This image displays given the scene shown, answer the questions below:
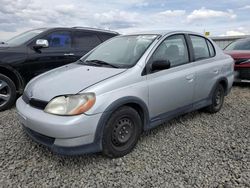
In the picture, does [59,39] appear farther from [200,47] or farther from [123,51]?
[200,47]

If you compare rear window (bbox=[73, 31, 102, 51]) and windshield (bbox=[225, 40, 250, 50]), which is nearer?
rear window (bbox=[73, 31, 102, 51])

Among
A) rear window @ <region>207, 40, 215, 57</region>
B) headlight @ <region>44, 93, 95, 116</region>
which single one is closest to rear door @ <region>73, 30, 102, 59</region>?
rear window @ <region>207, 40, 215, 57</region>

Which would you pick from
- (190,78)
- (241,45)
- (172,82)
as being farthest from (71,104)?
(241,45)

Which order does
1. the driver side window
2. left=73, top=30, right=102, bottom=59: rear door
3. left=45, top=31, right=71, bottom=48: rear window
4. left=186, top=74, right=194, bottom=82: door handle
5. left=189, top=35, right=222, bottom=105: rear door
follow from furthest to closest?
left=73, top=30, right=102, bottom=59: rear door → left=45, top=31, right=71, bottom=48: rear window → left=189, top=35, right=222, bottom=105: rear door → left=186, top=74, right=194, bottom=82: door handle → the driver side window

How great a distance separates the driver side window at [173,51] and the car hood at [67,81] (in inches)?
28.1

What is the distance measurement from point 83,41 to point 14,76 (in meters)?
1.82

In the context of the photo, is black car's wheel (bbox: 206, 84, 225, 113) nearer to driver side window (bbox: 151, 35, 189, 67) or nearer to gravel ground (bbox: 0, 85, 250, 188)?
gravel ground (bbox: 0, 85, 250, 188)

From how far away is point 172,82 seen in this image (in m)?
3.52

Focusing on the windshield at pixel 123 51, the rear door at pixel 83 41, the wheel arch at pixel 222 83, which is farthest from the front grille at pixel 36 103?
the wheel arch at pixel 222 83

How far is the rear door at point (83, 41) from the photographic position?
18.7 ft

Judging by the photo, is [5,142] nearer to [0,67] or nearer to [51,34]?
[0,67]

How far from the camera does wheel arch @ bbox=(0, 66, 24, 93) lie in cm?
473

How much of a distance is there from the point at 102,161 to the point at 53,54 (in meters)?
3.11

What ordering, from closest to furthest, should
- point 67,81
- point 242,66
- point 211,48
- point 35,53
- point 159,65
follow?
point 67,81 < point 159,65 < point 211,48 < point 35,53 < point 242,66
